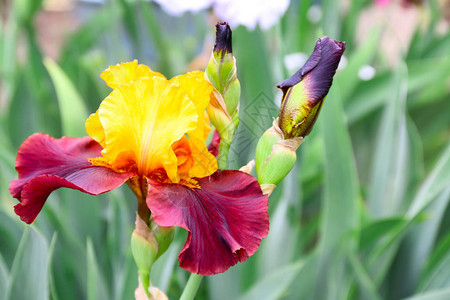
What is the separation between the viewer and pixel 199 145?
0.29 meters

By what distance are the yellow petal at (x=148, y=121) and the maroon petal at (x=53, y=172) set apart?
0.02m

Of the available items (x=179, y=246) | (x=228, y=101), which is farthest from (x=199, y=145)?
(x=179, y=246)

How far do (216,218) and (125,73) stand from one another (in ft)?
0.41

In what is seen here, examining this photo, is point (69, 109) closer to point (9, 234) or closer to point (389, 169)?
point (9, 234)

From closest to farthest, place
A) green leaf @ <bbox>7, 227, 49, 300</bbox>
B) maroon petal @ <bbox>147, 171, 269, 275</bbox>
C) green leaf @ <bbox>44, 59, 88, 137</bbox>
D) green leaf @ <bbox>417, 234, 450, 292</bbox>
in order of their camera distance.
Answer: maroon petal @ <bbox>147, 171, 269, 275</bbox>, green leaf @ <bbox>7, 227, 49, 300</bbox>, green leaf @ <bbox>417, 234, 450, 292</bbox>, green leaf @ <bbox>44, 59, 88, 137</bbox>

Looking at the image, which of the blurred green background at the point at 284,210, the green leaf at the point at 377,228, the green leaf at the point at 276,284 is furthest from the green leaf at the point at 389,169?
the green leaf at the point at 276,284

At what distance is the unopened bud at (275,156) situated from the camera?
0.27 meters

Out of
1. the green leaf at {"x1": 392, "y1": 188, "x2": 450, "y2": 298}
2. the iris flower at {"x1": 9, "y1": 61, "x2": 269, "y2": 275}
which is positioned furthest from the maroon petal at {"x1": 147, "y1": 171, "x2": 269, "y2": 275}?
the green leaf at {"x1": 392, "y1": 188, "x2": 450, "y2": 298}

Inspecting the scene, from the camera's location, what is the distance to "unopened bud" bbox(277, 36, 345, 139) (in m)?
0.26

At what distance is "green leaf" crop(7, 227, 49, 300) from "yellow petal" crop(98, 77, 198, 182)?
0.65ft

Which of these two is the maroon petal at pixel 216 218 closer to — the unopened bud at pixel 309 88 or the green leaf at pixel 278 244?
the unopened bud at pixel 309 88

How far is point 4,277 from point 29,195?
27 cm

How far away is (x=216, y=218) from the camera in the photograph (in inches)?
10.4

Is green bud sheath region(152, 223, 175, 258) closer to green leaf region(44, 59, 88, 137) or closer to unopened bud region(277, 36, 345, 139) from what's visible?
unopened bud region(277, 36, 345, 139)
